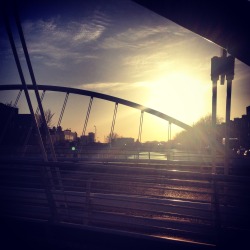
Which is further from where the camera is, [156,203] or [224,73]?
[224,73]

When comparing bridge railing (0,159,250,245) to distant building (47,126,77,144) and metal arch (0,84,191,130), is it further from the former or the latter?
metal arch (0,84,191,130)

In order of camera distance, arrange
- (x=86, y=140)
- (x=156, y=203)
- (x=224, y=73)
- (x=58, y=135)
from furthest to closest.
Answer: (x=58, y=135)
(x=86, y=140)
(x=224, y=73)
(x=156, y=203)

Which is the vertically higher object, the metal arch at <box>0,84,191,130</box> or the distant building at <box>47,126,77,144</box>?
the metal arch at <box>0,84,191,130</box>

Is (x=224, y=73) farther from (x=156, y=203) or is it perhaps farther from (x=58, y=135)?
(x=58, y=135)

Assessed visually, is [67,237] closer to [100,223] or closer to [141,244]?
[100,223]

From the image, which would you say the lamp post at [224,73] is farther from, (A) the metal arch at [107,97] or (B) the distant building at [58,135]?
(B) the distant building at [58,135]

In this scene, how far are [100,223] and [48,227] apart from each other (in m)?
0.99

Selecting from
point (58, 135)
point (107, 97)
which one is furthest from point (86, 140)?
point (107, 97)

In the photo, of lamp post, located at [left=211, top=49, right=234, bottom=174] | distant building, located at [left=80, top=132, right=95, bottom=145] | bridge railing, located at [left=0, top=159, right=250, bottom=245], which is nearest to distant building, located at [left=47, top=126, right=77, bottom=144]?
distant building, located at [left=80, top=132, right=95, bottom=145]

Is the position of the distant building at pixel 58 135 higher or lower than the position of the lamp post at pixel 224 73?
lower

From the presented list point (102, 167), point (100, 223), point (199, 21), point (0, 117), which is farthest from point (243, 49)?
point (0, 117)

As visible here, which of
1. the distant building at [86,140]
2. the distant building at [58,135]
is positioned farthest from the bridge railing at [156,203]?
the distant building at [58,135]

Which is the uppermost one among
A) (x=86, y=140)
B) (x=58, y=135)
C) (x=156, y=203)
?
(x=58, y=135)

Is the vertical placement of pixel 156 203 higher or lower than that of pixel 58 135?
lower
